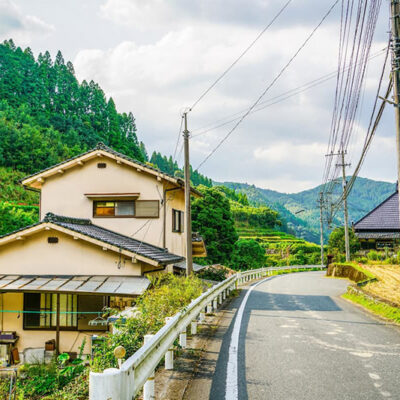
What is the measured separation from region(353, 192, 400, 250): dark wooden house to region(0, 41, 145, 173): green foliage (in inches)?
2131

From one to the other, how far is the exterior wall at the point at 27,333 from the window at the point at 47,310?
0.21 meters

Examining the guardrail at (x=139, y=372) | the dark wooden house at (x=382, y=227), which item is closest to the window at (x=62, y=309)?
the guardrail at (x=139, y=372)

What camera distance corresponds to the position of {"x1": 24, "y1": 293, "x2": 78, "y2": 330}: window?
47.7 ft

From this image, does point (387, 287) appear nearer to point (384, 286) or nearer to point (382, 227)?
point (384, 286)

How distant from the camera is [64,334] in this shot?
47.3ft

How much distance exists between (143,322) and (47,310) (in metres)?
9.01

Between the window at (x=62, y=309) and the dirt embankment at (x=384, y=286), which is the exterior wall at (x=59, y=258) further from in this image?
the dirt embankment at (x=384, y=286)

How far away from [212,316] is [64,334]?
5656mm

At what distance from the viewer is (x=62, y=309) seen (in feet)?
48.0

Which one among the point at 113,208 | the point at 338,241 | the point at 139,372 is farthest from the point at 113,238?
the point at 338,241

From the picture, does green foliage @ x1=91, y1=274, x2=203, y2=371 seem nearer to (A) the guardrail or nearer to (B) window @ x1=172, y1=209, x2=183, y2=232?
(A) the guardrail

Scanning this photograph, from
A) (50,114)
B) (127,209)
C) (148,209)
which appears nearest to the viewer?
(148,209)

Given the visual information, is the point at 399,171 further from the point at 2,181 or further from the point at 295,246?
the point at 295,246

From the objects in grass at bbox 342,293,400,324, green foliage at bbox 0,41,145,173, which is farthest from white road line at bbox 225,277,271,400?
green foliage at bbox 0,41,145,173
